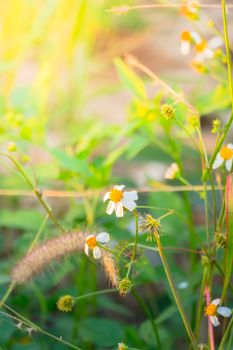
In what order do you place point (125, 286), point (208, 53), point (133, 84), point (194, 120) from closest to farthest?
point (125, 286), point (194, 120), point (208, 53), point (133, 84)

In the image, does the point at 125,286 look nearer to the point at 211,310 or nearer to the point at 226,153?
the point at 211,310

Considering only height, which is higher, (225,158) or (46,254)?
(225,158)

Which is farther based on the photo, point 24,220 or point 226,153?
point 24,220

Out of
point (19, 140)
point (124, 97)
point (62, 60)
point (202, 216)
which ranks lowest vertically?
point (19, 140)

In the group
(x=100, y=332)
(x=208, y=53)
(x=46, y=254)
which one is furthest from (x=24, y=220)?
(x=208, y=53)

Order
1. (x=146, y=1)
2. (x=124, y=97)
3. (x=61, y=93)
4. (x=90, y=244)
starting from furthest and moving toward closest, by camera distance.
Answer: (x=146, y=1) → (x=124, y=97) → (x=61, y=93) → (x=90, y=244)

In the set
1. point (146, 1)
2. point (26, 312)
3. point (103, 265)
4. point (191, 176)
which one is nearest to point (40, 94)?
point (191, 176)

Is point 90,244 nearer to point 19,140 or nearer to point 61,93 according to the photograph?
point 19,140
